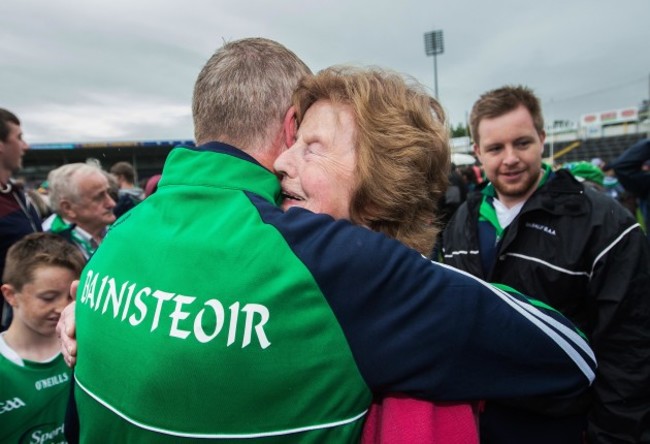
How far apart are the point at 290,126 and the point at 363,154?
0.81 ft

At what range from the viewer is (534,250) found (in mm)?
2004

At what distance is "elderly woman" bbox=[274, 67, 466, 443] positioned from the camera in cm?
114

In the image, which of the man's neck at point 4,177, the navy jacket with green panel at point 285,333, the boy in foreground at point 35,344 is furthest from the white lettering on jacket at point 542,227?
the man's neck at point 4,177

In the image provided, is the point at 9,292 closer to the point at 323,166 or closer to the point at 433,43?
the point at 323,166

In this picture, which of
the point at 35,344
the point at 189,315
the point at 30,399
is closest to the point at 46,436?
the point at 30,399

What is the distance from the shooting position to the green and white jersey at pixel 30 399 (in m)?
2.17

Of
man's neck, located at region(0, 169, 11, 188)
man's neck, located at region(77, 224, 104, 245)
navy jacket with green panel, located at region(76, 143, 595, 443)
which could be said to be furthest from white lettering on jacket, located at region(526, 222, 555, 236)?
man's neck, located at region(0, 169, 11, 188)

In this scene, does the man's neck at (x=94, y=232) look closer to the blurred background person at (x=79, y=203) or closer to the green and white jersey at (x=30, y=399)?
the blurred background person at (x=79, y=203)

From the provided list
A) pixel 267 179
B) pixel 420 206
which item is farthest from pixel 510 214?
pixel 267 179

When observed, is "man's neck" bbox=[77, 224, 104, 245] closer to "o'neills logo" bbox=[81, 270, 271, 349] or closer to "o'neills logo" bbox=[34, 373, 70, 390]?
"o'neills logo" bbox=[34, 373, 70, 390]

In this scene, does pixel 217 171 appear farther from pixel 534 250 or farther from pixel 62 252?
pixel 62 252

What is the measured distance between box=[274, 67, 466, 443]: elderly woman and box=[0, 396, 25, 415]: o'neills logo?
1997 millimetres

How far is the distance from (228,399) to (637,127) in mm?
60900

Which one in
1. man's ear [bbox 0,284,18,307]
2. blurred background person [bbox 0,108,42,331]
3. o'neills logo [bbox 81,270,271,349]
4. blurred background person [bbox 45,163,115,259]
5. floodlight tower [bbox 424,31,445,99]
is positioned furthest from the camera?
floodlight tower [bbox 424,31,445,99]
